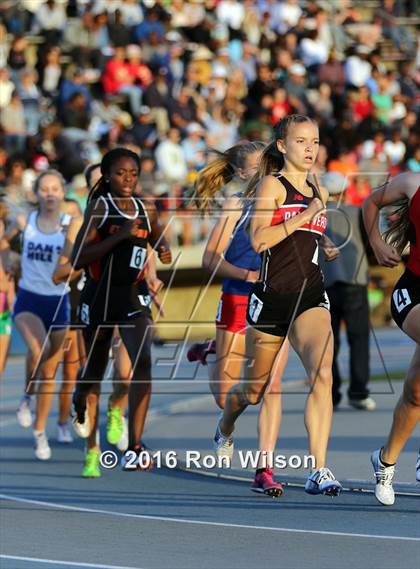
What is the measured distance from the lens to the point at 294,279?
8969 mm

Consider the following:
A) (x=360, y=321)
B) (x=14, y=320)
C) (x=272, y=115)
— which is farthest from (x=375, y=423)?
(x=272, y=115)

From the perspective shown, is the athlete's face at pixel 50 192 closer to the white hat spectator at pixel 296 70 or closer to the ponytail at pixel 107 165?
the ponytail at pixel 107 165

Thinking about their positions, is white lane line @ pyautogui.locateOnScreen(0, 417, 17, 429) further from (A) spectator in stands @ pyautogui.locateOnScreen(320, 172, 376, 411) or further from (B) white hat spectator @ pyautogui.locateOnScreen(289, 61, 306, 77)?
(B) white hat spectator @ pyautogui.locateOnScreen(289, 61, 306, 77)

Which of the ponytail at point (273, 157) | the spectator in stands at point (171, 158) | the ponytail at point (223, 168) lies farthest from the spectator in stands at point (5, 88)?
the ponytail at point (273, 157)

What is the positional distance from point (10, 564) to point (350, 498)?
8.82ft

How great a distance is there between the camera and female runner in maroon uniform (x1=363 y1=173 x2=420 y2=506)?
8.41 metres

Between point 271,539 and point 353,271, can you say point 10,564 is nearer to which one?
point 271,539

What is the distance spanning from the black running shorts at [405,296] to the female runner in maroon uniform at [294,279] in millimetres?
499

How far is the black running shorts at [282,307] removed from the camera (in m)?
8.97

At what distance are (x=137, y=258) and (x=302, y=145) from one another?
2.53m

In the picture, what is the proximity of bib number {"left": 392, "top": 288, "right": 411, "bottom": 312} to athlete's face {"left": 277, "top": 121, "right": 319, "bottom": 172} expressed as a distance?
904 mm

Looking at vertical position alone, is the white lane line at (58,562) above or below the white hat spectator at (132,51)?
below

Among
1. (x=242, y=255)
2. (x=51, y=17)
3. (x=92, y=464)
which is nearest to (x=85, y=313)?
(x=92, y=464)

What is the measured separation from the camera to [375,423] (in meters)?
14.0
